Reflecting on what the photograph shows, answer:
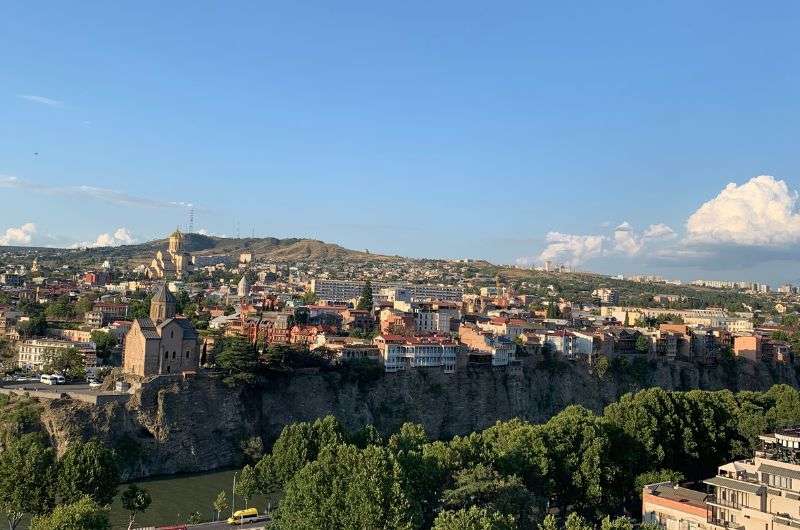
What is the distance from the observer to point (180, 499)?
33.1 metres

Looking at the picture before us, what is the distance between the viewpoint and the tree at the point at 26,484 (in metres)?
25.9

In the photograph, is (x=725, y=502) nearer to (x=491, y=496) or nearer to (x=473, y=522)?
(x=491, y=496)

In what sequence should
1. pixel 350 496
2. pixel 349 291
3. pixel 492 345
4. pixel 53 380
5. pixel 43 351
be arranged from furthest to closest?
pixel 349 291 → pixel 492 345 → pixel 43 351 → pixel 53 380 → pixel 350 496

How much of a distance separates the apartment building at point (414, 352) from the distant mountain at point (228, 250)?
126 m

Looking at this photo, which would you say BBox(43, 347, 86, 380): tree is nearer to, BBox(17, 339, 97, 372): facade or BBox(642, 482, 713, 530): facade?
BBox(17, 339, 97, 372): facade

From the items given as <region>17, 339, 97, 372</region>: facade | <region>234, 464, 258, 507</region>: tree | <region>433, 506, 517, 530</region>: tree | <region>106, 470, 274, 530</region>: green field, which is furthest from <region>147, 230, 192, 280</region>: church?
<region>433, 506, 517, 530</region>: tree

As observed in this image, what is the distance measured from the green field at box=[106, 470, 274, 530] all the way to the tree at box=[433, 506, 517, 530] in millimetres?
13199

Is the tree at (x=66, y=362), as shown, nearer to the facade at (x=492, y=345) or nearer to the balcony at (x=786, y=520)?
the facade at (x=492, y=345)

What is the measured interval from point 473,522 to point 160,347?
2663 cm

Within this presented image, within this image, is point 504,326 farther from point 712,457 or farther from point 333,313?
point 712,457

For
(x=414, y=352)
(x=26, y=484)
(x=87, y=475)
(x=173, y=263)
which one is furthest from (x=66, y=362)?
(x=173, y=263)

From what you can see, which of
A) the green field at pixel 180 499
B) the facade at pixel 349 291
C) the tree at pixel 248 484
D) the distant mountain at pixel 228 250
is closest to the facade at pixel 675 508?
the tree at pixel 248 484

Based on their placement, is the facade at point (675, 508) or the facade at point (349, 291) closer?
the facade at point (675, 508)

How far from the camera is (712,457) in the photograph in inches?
1452
